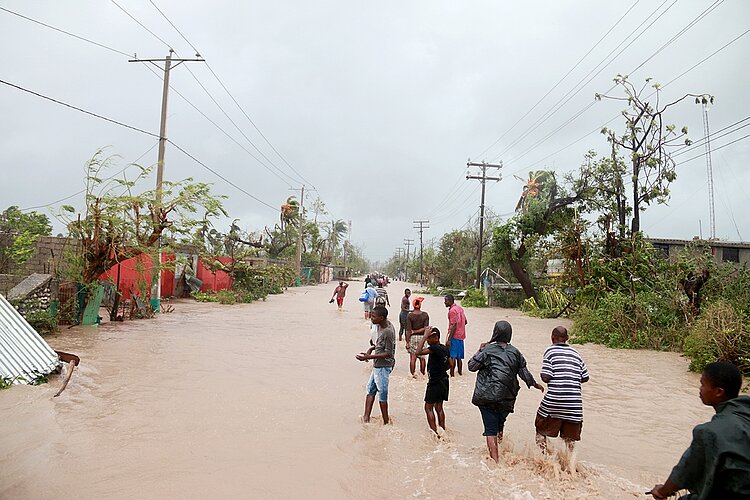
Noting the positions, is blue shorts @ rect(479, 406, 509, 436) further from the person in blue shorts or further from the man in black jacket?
the person in blue shorts

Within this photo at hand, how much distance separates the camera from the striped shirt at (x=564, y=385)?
5539 mm

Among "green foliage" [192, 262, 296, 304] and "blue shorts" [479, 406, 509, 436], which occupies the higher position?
"green foliage" [192, 262, 296, 304]

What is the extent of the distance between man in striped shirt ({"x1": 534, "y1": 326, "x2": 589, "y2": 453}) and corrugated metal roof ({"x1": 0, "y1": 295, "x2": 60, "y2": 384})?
25.0 feet

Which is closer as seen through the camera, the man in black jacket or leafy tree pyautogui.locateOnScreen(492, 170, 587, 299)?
the man in black jacket

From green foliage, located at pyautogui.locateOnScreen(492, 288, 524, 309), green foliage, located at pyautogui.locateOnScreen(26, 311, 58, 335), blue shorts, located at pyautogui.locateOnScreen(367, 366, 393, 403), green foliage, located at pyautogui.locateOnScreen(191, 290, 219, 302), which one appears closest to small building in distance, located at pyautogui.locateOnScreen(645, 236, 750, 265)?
green foliage, located at pyautogui.locateOnScreen(492, 288, 524, 309)

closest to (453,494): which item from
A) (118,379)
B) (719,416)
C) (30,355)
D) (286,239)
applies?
(719,416)

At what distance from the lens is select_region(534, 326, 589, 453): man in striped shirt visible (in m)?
5.54

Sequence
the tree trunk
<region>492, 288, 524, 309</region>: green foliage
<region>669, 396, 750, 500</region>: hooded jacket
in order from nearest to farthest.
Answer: <region>669, 396, 750, 500</region>: hooded jacket, the tree trunk, <region>492, 288, 524, 309</region>: green foliage

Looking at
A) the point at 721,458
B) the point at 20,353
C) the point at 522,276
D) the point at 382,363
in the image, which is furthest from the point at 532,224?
the point at 721,458

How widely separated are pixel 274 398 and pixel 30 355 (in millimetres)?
4143

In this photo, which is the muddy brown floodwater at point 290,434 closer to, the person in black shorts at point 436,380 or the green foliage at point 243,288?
the person in black shorts at point 436,380

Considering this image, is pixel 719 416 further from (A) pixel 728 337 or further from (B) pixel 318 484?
(A) pixel 728 337

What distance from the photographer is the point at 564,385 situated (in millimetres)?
5555

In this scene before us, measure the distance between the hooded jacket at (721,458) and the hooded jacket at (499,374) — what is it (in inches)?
106
